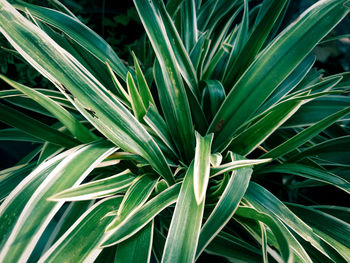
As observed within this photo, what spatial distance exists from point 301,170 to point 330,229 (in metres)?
0.12

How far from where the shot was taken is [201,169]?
1.44 feet

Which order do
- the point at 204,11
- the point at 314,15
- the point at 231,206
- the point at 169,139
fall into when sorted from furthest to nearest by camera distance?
the point at 204,11, the point at 169,139, the point at 314,15, the point at 231,206

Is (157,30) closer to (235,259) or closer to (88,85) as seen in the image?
(88,85)

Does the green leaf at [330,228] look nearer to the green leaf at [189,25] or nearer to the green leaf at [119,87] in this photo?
the green leaf at [119,87]

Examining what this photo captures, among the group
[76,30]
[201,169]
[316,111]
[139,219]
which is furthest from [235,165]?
[76,30]

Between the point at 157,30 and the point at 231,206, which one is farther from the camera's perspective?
the point at 157,30

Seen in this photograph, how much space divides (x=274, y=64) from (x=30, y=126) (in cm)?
53

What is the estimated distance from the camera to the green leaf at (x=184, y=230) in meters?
0.41

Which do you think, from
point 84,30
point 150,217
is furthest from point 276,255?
point 84,30

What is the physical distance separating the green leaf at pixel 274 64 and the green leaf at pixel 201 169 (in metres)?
0.12

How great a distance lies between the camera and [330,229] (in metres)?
0.54

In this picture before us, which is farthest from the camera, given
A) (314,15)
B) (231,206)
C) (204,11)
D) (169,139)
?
(204,11)

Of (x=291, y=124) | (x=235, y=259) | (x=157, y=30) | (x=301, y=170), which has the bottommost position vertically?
(x=235, y=259)

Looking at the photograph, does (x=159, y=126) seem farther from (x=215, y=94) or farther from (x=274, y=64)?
(x=274, y=64)
